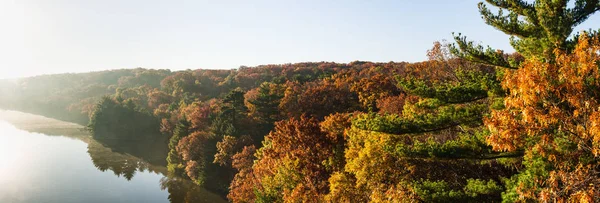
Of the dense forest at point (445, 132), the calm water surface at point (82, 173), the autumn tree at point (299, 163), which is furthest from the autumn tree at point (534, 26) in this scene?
the calm water surface at point (82, 173)

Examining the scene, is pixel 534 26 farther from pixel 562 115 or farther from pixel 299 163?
pixel 299 163

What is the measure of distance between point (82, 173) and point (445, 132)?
51.5 m

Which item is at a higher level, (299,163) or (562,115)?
(562,115)

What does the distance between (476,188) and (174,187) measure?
42247mm

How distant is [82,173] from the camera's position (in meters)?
50.4

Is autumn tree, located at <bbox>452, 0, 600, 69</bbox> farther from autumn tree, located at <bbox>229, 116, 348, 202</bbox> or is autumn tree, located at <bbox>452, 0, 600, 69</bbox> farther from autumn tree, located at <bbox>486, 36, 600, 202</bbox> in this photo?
autumn tree, located at <bbox>229, 116, 348, 202</bbox>

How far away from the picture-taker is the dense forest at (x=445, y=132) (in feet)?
28.7

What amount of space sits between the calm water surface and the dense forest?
14.1 ft

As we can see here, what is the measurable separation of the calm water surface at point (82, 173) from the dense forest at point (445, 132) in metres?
4.31

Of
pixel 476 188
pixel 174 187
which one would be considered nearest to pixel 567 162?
pixel 476 188

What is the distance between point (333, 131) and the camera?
31.6 meters

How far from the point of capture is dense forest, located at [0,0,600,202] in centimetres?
875

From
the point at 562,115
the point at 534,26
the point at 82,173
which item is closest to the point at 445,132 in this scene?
the point at 534,26

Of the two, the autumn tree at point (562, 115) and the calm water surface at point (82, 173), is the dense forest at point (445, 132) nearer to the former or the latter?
the autumn tree at point (562, 115)
